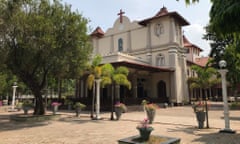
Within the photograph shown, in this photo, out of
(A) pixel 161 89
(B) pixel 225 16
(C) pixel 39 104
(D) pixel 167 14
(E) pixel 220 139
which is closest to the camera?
(B) pixel 225 16

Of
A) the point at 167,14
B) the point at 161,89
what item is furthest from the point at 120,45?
the point at 161,89

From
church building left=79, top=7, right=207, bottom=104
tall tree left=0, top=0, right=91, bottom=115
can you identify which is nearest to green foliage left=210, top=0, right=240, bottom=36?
tall tree left=0, top=0, right=91, bottom=115

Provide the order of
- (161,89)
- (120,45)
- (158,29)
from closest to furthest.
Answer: (161,89)
(158,29)
(120,45)

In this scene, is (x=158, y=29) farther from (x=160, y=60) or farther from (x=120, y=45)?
(x=120, y=45)

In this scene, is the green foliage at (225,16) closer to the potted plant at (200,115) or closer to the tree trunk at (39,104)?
the potted plant at (200,115)

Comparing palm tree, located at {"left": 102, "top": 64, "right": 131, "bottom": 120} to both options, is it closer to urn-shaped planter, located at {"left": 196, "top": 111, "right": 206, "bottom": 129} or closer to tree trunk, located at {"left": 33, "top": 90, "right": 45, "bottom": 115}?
tree trunk, located at {"left": 33, "top": 90, "right": 45, "bottom": 115}

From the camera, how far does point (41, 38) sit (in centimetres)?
1138

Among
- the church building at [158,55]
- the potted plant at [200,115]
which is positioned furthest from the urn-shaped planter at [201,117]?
the church building at [158,55]

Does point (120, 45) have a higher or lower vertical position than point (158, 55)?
higher

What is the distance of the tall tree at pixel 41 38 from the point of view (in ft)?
37.6

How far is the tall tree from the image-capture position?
11.5 metres

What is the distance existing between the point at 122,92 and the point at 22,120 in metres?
14.8

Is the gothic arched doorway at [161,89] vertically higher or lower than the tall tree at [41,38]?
lower

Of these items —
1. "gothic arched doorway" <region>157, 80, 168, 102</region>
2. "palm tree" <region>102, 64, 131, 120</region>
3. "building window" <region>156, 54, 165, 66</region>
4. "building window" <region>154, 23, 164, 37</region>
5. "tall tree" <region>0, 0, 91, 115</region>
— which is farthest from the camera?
"building window" <region>154, 23, 164, 37</region>
